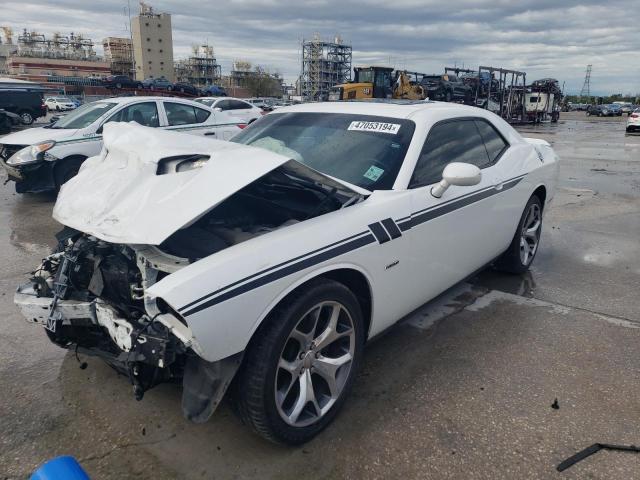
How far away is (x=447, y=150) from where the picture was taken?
3.38 m

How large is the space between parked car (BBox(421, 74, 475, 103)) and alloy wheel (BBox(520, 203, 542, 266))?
23111 millimetres

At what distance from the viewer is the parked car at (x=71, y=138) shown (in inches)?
287

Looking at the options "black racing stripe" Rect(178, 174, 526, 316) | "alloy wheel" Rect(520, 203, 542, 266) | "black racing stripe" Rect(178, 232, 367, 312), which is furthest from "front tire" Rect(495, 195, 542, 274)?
"black racing stripe" Rect(178, 232, 367, 312)

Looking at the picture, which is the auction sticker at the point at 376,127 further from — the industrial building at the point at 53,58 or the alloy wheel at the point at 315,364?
the industrial building at the point at 53,58

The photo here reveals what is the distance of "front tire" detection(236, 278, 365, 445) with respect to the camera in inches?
81.8

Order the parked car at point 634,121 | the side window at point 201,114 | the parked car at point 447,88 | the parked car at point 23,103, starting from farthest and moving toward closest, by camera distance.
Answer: the parked car at point 447,88, the parked car at point 23,103, the parked car at point 634,121, the side window at point 201,114

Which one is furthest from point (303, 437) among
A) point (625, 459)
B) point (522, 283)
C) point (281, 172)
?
point (522, 283)

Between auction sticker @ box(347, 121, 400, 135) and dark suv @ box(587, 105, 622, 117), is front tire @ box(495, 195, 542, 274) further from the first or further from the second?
dark suv @ box(587, 105, 622, 117)

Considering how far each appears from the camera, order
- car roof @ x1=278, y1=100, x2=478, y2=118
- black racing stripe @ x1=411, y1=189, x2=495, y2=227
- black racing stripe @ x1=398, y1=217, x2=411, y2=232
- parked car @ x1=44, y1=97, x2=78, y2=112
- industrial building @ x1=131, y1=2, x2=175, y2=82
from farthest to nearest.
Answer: industrial building @ x1=131, y1=2, x2=175, y2=82, parked car @ x1=44, y1=97, x2=78, y2=112, car roof @ x1=278, y1=100, x2=478, y2=118, black racing stripe @ x1=411, y1=189, x2=495, y2=227, black racing stripe @ x1=398, y1=217, x2=411, y2=232

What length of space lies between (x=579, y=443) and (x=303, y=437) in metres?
1.37

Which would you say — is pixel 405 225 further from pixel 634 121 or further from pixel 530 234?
pixel 634 121

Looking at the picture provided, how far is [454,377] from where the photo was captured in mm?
2943

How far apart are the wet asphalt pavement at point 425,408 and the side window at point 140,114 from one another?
446 cm

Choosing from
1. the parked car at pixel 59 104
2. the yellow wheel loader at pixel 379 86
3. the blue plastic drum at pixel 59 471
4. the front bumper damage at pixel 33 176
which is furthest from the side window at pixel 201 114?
the parked car at pixel 59 104
